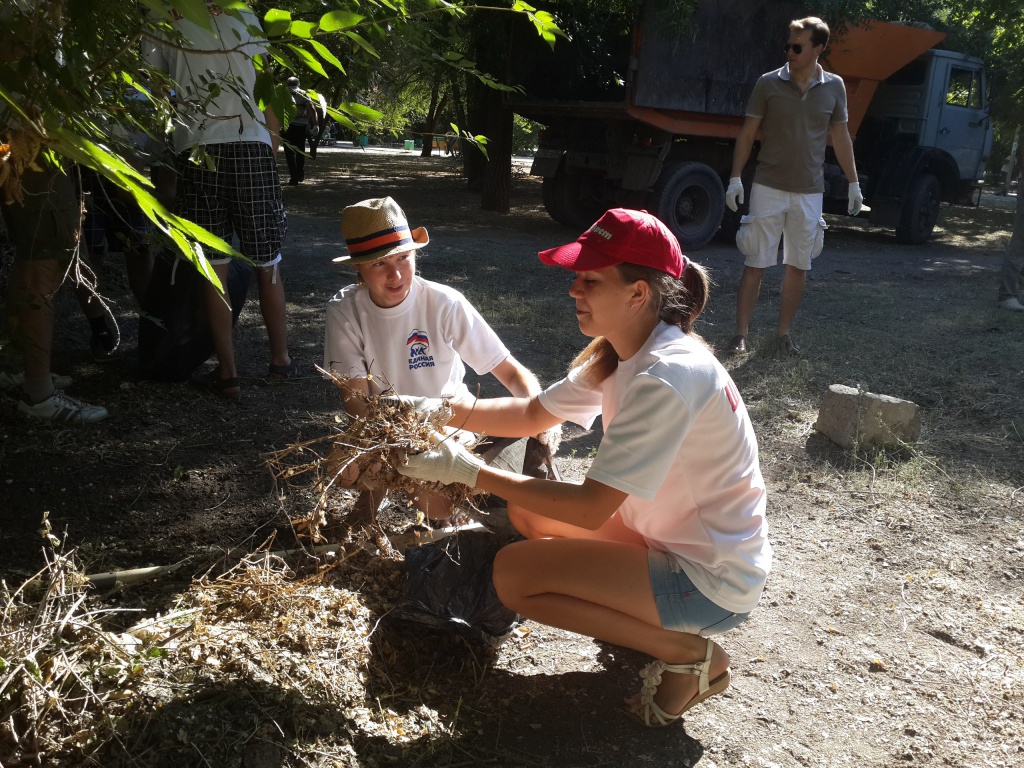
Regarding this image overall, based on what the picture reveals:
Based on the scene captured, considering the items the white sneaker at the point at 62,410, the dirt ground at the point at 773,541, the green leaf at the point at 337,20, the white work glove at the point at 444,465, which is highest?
the green leaf at the point at 337,20

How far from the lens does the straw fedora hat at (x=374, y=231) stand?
2.61 meters

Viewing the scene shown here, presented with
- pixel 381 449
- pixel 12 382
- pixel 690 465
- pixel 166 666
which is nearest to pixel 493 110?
pixel 12 382

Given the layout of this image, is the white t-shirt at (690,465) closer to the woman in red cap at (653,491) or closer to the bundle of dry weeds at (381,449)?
the woman in red cap at (653,491)

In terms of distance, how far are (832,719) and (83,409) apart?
2998 millimetres

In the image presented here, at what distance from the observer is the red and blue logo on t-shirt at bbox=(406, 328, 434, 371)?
2844 mm

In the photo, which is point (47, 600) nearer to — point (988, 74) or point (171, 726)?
point (171, 726)

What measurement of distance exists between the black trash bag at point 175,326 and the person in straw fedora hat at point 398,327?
5.16 ft

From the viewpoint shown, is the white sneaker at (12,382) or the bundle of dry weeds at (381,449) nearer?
the bundle of dry weeds at (381,449)

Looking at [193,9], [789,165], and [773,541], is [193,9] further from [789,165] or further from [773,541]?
[789,165]

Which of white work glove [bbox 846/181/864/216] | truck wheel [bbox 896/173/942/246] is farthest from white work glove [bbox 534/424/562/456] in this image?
truck wheel [bbox 896/173/942/246]

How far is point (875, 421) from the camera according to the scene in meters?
3.95

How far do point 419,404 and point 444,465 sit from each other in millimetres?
294

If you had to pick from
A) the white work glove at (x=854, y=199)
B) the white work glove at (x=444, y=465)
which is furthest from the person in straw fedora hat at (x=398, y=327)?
the white work glove at (x=854, y=199)

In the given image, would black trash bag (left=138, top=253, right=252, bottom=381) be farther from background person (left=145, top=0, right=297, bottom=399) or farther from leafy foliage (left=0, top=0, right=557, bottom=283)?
leafy foliage (left=0, top=0, right=557, bottom=283)
